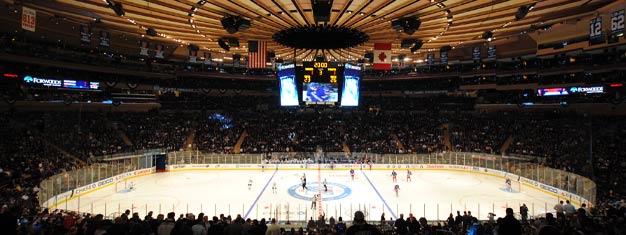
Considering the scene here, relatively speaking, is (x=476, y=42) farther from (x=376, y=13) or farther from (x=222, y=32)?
(x=222, y=32)

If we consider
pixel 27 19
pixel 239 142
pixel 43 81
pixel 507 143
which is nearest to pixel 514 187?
pixel 507 143

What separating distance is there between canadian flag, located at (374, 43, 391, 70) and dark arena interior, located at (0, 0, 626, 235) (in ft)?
0.37

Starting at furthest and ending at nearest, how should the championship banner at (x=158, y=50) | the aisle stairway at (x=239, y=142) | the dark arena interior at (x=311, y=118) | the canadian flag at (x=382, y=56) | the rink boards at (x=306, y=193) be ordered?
the aisle stairway at (x=239, y=142)
the championship banner at (x=158, y=50)
the rink boards at (x=306, y=193)
the canadian flag at (x=382, y=56)
the dark arena interior at (x=311, y=118)

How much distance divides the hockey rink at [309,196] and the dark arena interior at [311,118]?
212 millimetres

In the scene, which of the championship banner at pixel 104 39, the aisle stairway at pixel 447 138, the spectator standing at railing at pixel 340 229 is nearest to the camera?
the spectator standing at railing at pixel 340 229

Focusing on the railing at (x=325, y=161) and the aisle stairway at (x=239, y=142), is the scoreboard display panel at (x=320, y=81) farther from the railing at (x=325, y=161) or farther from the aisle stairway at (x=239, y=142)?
the aisle stairway at (x=239, y=142)

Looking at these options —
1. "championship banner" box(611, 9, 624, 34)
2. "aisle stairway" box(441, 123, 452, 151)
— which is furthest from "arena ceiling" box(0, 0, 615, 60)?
"aisle stairway" box(441, 123, 452, 151)

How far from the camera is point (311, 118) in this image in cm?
4528

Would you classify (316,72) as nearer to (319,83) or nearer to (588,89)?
(319,83)

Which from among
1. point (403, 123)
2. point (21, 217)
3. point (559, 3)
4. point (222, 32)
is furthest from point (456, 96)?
point (21, 217)

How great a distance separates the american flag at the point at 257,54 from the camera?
17359 millimetres

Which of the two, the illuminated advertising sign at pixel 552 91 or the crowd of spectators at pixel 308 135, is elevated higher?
the illuminated advertising sign at pixel 552 91

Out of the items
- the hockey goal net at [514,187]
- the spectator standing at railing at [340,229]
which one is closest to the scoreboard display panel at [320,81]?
the spectator standing at railing at [340,229]

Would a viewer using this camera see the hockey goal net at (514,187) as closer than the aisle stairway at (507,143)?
Yes
